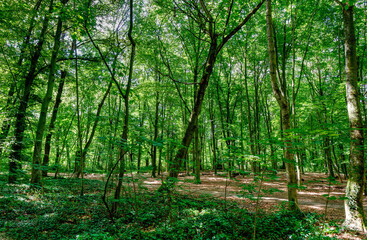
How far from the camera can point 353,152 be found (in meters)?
4.63

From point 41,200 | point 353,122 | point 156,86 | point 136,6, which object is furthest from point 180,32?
point 41,200

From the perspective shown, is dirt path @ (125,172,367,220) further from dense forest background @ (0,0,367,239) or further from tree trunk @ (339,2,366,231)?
dense forest background @ (0,0,367,239)

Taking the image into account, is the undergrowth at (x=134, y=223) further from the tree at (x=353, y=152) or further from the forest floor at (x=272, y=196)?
the tree at (x=353, y=152)

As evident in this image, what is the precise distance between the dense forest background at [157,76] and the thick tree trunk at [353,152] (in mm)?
26

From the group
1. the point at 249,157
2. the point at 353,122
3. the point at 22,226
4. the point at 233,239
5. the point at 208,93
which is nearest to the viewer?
the point at 249,157

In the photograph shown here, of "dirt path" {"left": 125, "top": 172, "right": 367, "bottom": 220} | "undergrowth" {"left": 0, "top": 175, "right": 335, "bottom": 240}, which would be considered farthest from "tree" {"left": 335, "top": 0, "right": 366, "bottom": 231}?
"undergrowth" {"left": 0, "top": 175, "right": 335, "bottom": 240}

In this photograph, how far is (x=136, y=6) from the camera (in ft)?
29.4

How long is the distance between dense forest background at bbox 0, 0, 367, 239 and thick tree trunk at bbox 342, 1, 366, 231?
0.08 feet

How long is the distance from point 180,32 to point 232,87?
24.6 ft

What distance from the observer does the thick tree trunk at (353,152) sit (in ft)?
14.2

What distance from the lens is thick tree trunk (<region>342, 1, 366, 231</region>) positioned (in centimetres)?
434

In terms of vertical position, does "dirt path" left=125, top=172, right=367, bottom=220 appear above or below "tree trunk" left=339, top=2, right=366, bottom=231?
below

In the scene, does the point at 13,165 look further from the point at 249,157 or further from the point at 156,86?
the point at 249,157

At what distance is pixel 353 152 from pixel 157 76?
14.3m
